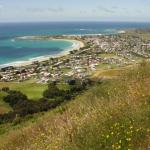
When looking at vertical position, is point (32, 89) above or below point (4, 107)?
below

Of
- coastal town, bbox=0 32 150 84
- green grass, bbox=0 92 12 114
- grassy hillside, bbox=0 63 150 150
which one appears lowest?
coastal town, bbox=0 32 150 84

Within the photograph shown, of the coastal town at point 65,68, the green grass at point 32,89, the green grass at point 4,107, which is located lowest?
the coastal town at point 65,68

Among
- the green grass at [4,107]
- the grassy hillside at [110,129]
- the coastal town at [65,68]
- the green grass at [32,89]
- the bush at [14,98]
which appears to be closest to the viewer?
the grassy hillside at [110,129]

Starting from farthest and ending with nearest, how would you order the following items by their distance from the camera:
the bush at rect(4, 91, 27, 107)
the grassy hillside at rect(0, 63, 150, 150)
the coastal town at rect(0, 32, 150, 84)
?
1. the coastal town at rect(0, 32, 150, 84)
2. the bush at rect(4, 91, 27, 107)
3. the grassy hillside at rect(0, 63, 150, 150)

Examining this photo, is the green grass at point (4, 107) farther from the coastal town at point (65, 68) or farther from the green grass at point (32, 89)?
the coastal town at point (65, 68)

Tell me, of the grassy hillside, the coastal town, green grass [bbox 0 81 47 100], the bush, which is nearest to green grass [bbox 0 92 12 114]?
the bush

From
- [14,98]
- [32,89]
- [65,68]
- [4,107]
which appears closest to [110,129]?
[4,107]

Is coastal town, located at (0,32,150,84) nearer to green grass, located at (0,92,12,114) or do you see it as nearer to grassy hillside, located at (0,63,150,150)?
green grass, located at (0,92,12,114)

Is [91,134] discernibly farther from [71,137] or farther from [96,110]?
[96,110]

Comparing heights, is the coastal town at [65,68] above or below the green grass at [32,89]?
below

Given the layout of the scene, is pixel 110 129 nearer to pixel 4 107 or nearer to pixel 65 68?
pixel 4 107

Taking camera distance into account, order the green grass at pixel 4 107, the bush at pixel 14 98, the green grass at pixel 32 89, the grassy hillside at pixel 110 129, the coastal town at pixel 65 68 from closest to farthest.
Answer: the grassy hillside at pixel 110 129
the green grass at pixel 4 107
the bush at pixel 14 98
the green grass at pixel 32 89
the coastal town at pixel 65 68

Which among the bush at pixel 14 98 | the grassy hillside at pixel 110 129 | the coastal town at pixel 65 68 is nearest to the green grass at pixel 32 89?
the bush at pixel 14 98

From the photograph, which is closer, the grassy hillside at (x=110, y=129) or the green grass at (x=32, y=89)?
the grassy hillside at (x=110, y=129)
